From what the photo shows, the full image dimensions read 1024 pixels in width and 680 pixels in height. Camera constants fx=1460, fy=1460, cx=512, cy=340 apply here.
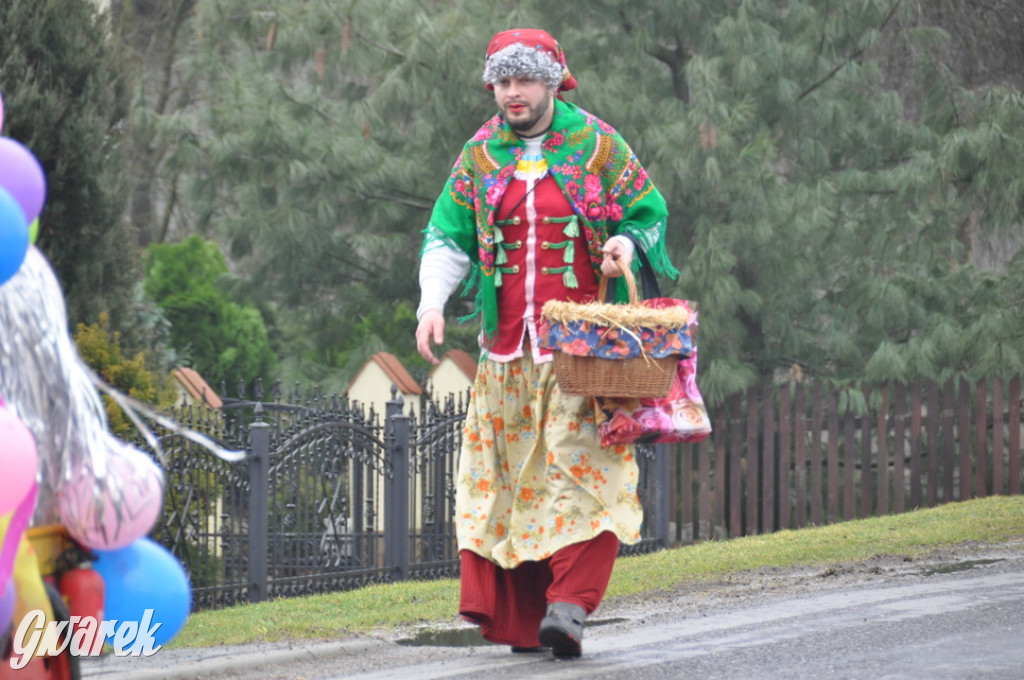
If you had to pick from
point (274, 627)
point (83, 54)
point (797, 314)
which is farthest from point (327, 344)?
point (274, 627)

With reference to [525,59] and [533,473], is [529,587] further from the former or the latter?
[525,59]

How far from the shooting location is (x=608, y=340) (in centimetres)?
464

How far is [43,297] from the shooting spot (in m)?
2.95

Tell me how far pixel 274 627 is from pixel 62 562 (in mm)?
3077

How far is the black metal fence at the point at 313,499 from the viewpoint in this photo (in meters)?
8.04

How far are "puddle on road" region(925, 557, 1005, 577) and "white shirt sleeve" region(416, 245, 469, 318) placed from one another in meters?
3.09

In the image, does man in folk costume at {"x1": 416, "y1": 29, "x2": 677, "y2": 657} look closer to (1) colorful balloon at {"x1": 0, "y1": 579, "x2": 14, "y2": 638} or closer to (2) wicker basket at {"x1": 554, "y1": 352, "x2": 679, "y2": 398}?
(2) wicker basket at {"x1": 554, "y1": 352, "x2": 679, "y2": 398}

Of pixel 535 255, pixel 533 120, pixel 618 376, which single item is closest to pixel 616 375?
pixel 618 376

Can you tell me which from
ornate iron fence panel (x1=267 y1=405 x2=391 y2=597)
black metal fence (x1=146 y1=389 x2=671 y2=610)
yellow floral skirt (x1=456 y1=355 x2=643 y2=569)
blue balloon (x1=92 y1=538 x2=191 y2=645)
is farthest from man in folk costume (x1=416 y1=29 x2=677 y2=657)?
ornate iron fence panel (x1=267 y1=405 x2=391 y2=597)

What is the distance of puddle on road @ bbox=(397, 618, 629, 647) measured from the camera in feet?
18.8

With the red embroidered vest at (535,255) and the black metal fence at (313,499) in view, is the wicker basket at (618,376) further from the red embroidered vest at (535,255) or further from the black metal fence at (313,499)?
the black metal fence at (313,499)

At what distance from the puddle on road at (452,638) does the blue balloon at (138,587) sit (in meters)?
2.69

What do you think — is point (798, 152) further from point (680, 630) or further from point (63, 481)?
point (63, 481)

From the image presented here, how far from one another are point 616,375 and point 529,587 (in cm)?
86
